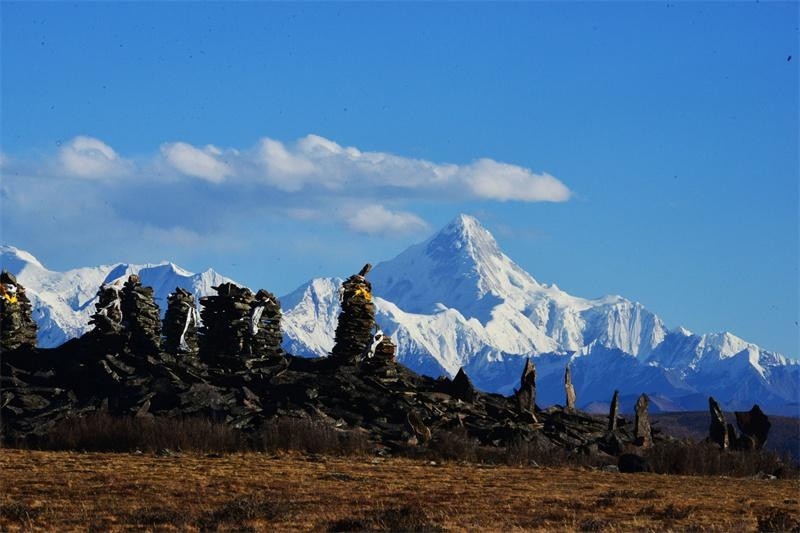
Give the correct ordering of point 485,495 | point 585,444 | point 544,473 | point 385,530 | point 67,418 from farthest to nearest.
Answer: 1. point 585,444
2. point 67,418
3. point 544,473
4. point 485,495
5. point 385,530

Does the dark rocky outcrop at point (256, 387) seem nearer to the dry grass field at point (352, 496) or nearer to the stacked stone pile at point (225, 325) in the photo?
the stacked stone pile at point (225, 325)

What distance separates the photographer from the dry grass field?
35.4m

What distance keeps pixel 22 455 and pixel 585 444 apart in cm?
2498

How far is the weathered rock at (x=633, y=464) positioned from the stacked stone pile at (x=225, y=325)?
862 inches

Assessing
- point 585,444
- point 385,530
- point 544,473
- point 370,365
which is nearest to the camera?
point 385,530

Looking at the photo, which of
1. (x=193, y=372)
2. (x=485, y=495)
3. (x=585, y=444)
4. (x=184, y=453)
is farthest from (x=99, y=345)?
(x=485, y=495)

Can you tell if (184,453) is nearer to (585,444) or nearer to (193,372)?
(193,372)

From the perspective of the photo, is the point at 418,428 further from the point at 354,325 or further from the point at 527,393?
the point at 527,393

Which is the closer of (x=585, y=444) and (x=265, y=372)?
(x=585, y=444)

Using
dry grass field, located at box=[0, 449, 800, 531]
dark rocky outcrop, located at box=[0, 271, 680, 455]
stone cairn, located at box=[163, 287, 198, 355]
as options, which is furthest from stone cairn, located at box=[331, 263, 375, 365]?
dry grass field, located at box=[0, 449, 800, 531]

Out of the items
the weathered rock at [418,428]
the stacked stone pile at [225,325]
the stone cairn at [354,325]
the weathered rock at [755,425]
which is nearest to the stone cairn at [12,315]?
the stacked stone pile at [225,325]

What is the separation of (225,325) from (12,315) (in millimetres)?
10938

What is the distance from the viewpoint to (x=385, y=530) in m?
33.8

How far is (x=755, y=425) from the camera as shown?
2773 inches
